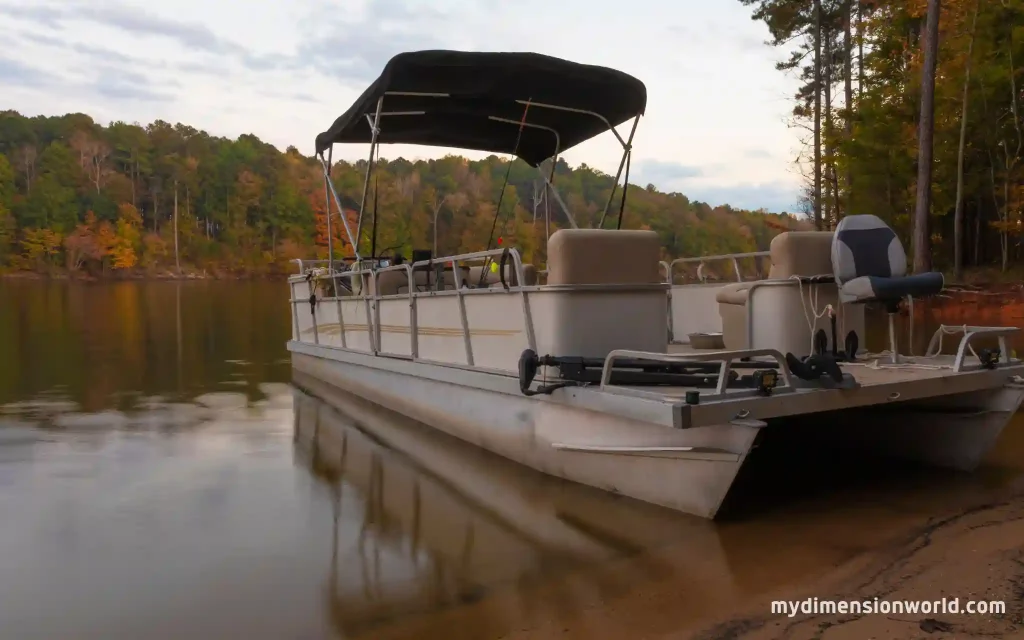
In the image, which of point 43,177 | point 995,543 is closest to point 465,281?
point 995,543

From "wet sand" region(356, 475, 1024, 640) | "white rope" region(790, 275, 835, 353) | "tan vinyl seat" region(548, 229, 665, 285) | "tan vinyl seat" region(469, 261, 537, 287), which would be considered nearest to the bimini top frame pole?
"tan vinyl seat" region(469, 261, 537, 287)

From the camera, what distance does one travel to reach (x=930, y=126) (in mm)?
14750

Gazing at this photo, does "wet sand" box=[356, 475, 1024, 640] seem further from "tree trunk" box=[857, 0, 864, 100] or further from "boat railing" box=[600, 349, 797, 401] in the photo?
"tree trunk" box=[857, 0, 864, 100]

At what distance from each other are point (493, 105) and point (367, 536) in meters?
4.95

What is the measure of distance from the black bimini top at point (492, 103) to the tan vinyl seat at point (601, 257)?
8.28ft

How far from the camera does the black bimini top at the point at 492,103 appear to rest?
6.65 meters

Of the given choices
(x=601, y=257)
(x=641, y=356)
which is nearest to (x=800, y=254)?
(x=601, y=257)

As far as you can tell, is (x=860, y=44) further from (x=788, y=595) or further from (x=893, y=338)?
(x=788, y=595)

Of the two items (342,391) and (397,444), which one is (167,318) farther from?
(397,444)

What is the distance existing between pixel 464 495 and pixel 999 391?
3408 mm

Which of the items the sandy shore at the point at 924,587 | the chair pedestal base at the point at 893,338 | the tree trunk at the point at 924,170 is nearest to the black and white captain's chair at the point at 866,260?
the chair pedestal base at the point at 893,338

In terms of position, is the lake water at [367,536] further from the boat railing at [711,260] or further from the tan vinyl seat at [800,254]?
the boat railing at [711,260]

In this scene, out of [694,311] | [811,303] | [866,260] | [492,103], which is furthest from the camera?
[492,103]

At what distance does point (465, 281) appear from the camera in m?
7.75
